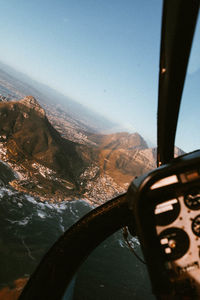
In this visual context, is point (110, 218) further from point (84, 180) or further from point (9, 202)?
point (84, 180)

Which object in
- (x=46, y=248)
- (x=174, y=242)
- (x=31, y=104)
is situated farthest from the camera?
(x=31, y=104)

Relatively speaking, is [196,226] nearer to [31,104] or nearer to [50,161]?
[50,161]

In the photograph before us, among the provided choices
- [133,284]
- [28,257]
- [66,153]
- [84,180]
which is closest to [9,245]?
[28,257]

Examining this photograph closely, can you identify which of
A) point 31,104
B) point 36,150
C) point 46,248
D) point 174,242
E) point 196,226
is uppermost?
point 196,226

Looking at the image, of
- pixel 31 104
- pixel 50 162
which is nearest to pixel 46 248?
pixel 50 162

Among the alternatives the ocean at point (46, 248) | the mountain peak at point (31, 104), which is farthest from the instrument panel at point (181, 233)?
the mountain peak at point (31, 104)

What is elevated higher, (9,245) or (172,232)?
(172,232)
